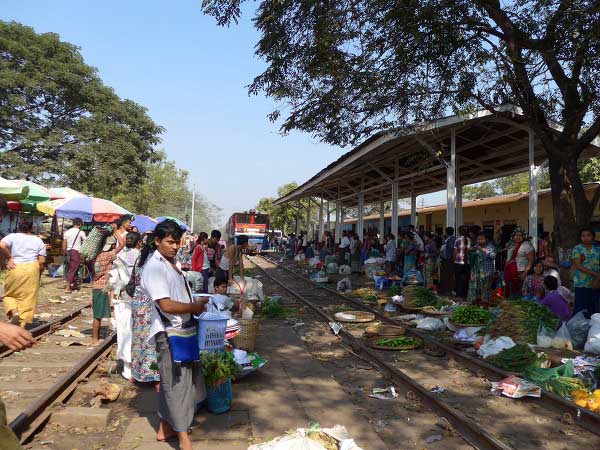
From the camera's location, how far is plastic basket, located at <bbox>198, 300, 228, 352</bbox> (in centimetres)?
453

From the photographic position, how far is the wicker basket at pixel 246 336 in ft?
22.6

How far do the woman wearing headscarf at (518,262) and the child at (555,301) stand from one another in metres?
1.73

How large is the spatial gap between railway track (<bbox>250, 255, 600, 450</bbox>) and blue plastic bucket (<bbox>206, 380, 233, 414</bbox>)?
6.86 feet

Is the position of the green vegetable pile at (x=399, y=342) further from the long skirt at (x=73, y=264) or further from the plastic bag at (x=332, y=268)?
the plastic bag at (x=332, y=268)

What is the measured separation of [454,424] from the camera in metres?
4.66

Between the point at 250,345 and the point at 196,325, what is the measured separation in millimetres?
3118

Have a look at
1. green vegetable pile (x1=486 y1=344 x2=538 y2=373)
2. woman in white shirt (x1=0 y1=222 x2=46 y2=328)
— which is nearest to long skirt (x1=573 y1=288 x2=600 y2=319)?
green vegetable pile (x1=486 y1=344 x2=538 y2=373)

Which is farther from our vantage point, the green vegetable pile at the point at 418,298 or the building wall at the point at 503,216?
the building wall at the point at 503,216

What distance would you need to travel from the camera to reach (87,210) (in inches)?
637

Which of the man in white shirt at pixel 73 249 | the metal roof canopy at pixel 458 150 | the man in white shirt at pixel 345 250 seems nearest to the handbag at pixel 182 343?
the metal roof canopy at pixel 458 150

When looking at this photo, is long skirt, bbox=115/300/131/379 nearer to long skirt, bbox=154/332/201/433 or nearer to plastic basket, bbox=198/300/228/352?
plastic basket, bbox=198/300/228/352

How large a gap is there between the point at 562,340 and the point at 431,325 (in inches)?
105

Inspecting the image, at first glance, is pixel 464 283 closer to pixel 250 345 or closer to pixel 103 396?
pixel 250 345

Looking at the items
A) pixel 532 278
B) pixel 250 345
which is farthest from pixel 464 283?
pixel 250 345
